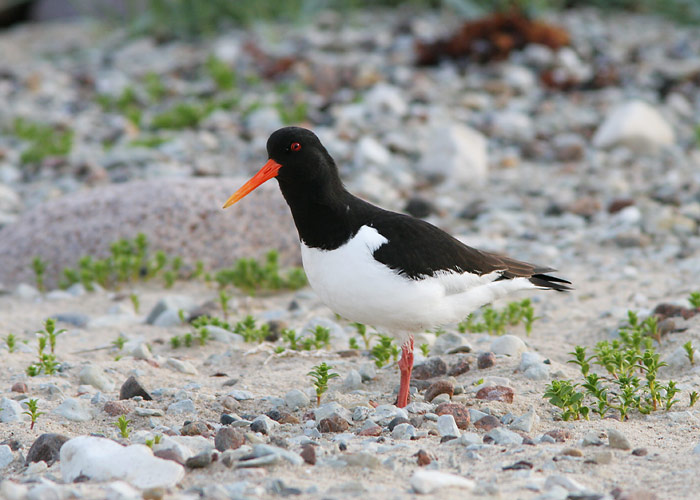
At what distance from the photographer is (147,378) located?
5.43m

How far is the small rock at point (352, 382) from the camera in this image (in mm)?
5352

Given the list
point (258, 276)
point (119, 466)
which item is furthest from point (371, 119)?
point (119, 466)

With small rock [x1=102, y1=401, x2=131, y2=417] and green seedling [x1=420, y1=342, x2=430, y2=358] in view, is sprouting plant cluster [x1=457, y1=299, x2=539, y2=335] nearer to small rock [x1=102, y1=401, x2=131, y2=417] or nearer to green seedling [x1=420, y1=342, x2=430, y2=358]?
green seedling [x1=420, y1=342, x2=430, y2=358]

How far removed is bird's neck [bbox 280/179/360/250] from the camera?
4.90 m

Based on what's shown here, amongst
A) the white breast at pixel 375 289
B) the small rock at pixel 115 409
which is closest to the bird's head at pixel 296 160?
the white breast at pixel 375 289

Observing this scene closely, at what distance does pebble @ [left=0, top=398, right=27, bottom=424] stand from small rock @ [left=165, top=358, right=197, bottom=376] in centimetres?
109

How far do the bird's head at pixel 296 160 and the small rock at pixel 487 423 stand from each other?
5.03ft

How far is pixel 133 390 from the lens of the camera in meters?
5.04

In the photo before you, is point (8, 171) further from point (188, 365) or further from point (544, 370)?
point (544, 370)

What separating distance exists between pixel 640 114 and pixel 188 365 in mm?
6989

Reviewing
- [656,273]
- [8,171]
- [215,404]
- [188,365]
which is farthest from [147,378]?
[8,171]

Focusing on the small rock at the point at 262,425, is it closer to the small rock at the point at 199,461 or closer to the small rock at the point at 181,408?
the small rock at the point at 181,408

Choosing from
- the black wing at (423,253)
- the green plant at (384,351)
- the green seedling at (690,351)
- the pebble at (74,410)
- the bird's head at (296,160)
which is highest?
the bird's head at (296,160)

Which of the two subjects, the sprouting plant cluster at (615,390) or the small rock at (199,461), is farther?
the sprouting plant cluster at (615,390)
